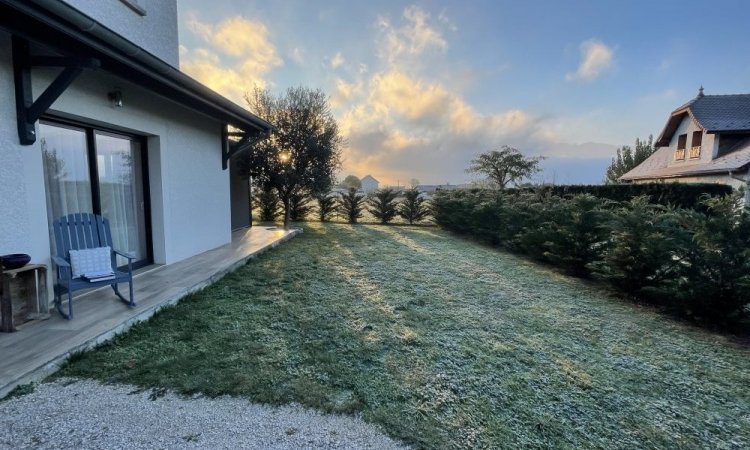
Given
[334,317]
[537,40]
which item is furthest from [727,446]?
[537,40]

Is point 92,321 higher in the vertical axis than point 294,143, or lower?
lower

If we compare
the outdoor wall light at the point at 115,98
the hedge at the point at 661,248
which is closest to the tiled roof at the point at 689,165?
the hedge at the point at 661,248

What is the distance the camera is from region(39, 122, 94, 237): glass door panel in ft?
12.2

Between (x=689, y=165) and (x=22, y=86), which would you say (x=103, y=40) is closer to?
(x=22, y=86)

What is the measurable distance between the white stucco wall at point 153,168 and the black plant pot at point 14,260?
255 mm

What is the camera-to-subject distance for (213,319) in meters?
3.52

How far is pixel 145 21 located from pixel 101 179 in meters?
3.00

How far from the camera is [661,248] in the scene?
4.09 meters

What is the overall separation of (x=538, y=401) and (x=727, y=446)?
96 centimetres

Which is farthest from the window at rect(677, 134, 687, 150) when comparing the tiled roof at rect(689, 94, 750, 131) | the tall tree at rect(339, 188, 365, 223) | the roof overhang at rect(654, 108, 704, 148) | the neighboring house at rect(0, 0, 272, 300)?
the neighboring house at rect(0, 0, 272, 300)

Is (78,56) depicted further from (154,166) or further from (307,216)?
(307,216)

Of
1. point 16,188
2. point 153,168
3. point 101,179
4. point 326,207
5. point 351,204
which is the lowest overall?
point 326,207

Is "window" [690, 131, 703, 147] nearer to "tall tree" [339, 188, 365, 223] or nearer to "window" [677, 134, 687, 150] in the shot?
"window" [677, 134, 687, 150]

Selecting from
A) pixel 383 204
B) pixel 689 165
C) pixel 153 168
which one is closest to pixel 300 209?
pixel 383 204
